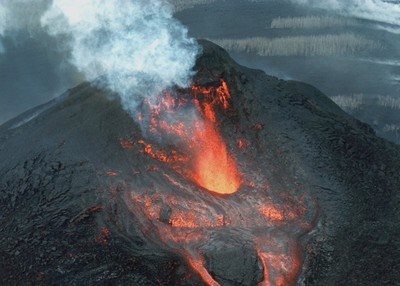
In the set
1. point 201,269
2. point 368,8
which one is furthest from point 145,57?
point 368,8

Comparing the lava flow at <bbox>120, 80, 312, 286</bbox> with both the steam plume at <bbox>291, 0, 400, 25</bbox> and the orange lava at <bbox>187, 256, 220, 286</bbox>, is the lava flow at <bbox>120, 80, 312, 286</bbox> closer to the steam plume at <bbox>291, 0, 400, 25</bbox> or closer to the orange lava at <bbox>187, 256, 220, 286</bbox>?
the orange lava at <bbox>187, 256, 220, 286</bbox>

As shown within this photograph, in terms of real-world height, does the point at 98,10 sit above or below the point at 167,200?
above

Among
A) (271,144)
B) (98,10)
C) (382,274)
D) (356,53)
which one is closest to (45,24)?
(98,10)

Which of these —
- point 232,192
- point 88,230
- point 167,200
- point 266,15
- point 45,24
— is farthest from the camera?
point 266,15

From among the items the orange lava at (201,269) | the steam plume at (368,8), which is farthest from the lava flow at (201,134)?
the steam plume at (368,8)

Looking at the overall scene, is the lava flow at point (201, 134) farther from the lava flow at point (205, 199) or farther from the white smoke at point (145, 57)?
the white smoke at point (145, 57)

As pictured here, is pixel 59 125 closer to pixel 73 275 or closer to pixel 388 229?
pixel 73 275
